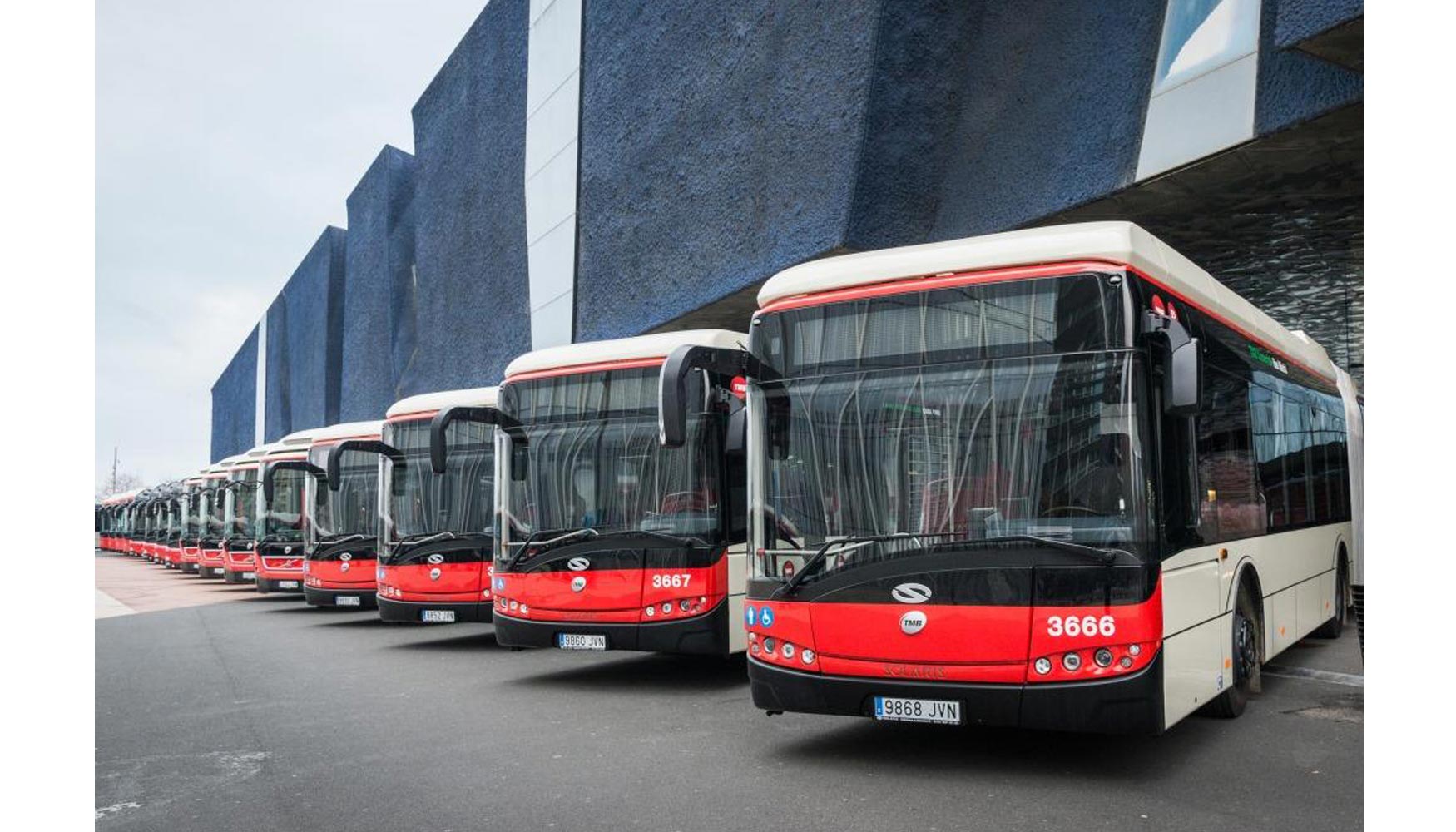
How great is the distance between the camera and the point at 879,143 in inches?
699

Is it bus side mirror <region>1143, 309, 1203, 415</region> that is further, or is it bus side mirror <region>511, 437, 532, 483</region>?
bus side mirror <region>511, 437, 532, 483</region>

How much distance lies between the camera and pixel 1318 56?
11273 millimetres

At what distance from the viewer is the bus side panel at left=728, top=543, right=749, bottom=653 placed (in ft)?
32.8

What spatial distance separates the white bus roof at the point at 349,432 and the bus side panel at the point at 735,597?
9771 millimetres

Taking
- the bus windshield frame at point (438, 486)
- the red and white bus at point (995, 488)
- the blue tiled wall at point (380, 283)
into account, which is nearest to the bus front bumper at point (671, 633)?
the red and white bus at point (995, 488)

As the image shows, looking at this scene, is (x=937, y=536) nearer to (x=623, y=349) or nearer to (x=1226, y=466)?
(x=1226, y=466)

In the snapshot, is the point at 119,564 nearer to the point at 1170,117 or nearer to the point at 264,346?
the point at 264,346

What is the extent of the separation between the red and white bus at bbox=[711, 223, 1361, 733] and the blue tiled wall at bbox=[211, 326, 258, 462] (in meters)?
77.6

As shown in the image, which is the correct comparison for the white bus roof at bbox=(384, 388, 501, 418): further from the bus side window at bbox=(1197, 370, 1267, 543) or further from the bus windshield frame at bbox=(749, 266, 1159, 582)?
the bus side window at bbox=(1197, 370, 1267, 543)

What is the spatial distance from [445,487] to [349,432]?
6.22 meters

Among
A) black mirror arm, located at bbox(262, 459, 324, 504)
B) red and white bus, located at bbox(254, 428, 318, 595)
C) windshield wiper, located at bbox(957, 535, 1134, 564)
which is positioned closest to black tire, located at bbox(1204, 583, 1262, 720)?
windshield wiper, located at bbox(957, 535, 1134, 564)

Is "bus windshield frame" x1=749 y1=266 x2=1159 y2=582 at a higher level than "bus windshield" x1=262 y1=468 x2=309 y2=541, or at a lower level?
higher

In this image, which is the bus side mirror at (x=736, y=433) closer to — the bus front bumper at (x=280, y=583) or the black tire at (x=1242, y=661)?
the black tire at (x=1242, y=661)

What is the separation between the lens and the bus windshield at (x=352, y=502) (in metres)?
17.9
